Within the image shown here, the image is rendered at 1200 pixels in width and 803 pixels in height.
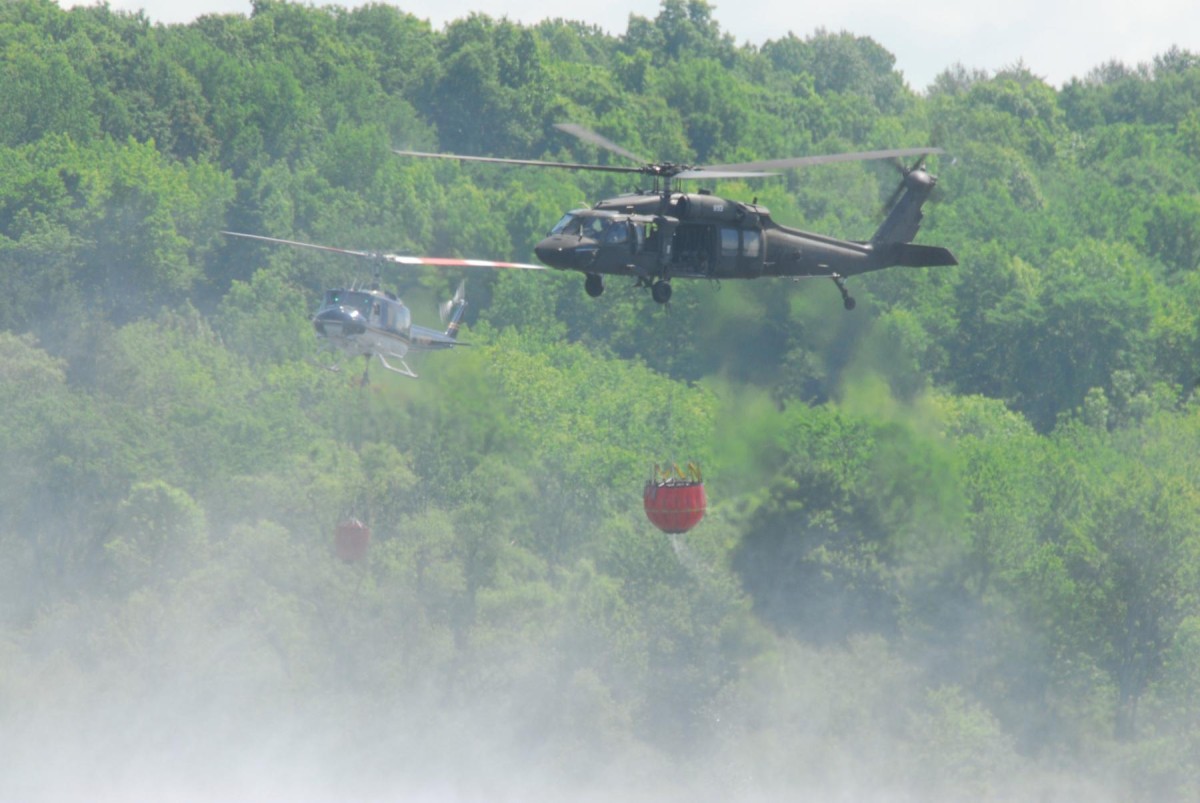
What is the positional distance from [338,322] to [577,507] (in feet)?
124

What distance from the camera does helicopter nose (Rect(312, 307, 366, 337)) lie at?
2035 inches

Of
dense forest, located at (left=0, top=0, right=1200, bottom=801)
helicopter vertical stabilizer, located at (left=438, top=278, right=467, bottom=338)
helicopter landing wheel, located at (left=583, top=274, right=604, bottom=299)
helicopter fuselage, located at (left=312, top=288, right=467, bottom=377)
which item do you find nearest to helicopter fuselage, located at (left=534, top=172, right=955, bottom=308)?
helicopter landing wheel, located at (left=583, top=274, right=604, bottom=299)

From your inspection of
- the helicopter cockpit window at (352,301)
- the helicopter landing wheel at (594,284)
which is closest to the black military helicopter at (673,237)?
the helicopter landing wheel at (594,284)

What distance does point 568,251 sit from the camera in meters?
39.9

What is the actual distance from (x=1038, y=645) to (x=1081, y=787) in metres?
5.64

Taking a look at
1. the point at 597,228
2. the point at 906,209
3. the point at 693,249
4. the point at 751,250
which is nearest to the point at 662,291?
the point at 693,249

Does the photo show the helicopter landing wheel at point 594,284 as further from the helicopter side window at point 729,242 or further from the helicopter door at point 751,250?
the helicopter door at point 751,250

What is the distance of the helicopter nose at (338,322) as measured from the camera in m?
51.7

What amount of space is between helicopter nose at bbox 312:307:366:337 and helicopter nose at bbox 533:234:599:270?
41.4 feet

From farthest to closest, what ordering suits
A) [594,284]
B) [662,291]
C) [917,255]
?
[917,255] → [594,284] → [662,291]

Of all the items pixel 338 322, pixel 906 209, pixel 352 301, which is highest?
pixel 906 209

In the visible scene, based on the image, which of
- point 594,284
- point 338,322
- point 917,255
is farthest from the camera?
point 338,322

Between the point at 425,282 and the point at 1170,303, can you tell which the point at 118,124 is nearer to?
the point at 425,282

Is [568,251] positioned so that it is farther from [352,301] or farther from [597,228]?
[352,301]
